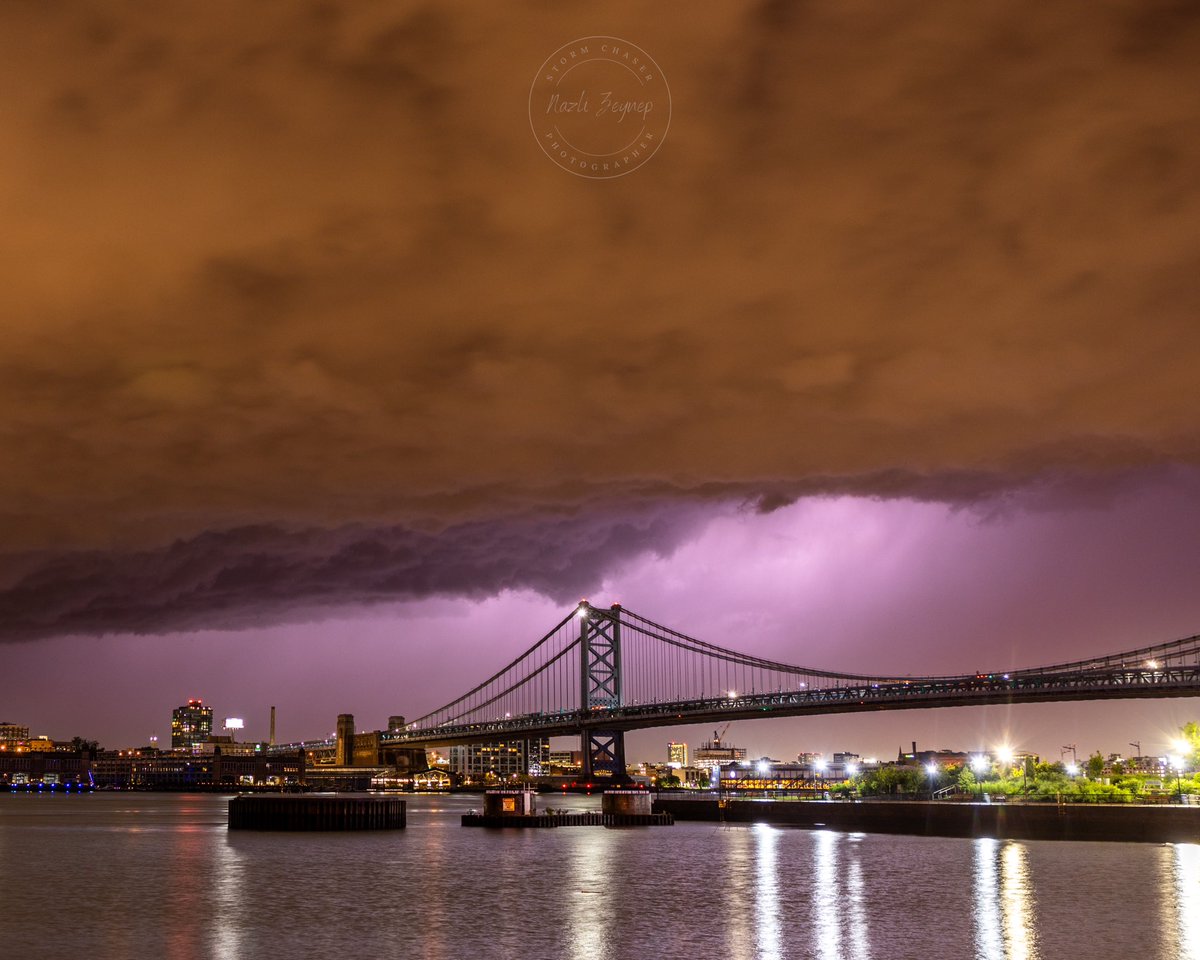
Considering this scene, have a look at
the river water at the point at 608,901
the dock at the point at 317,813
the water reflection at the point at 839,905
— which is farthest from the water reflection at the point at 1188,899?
the dock at the point at 317,813

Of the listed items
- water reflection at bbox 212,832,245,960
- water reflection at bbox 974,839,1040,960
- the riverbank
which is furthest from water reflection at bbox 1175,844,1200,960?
water reflection at bbox 212,832,245,960

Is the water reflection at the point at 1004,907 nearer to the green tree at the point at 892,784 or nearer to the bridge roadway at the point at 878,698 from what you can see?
the green tree at the point at 892,784

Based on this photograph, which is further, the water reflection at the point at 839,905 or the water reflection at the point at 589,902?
the water reflection at the point at 589,902

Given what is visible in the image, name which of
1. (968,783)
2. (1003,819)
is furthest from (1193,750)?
(1003,819)

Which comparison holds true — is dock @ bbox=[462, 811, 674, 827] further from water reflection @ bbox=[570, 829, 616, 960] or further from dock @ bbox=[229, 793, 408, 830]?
water reflection @ bbox=[570, 829, 616, 960]

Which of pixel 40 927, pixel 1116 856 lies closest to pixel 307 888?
pixel 40 927

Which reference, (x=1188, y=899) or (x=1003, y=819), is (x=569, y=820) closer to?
(x=1003, y=819)
